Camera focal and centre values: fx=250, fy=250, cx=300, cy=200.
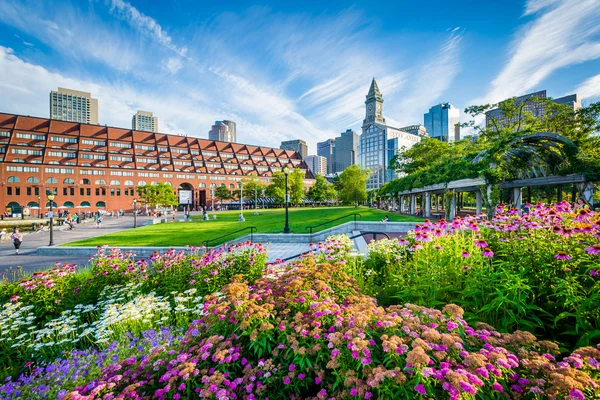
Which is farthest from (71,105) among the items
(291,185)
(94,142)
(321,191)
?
(291,185)

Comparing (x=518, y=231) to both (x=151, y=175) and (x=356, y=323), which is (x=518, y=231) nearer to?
(x=356, y=323)

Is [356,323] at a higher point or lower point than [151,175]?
lower

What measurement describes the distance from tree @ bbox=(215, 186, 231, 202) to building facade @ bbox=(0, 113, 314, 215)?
2850mm

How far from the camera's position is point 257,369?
230 cm

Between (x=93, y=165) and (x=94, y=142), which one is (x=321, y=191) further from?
(x=94, y=142)

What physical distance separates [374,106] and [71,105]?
22504cm

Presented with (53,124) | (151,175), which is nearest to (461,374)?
(151,175)

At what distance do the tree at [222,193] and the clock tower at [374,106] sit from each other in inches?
5067

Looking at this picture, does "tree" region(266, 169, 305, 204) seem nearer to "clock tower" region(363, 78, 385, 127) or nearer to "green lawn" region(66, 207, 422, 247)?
"green lawn" region(66, 207, 422, 247)

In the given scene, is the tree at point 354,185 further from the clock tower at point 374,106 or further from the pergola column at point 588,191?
the clock tower at point 374,106

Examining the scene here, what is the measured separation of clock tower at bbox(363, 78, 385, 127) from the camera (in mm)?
178250

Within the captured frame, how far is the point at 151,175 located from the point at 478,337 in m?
89.2

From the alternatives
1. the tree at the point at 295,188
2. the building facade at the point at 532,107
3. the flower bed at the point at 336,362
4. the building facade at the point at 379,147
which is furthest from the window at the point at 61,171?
the building facade at the point at 379,147

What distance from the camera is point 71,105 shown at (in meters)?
188
